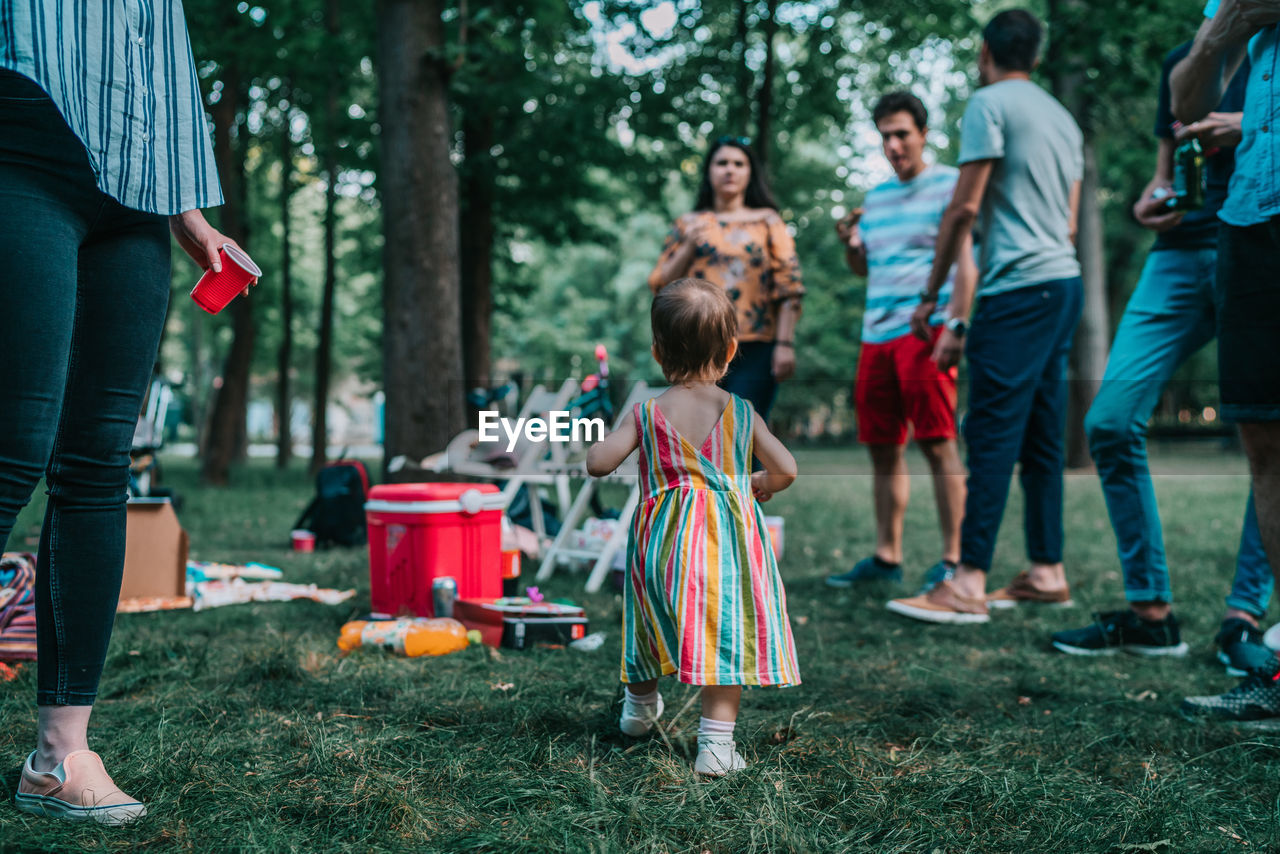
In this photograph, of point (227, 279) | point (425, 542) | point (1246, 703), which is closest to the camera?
point (227, 279)

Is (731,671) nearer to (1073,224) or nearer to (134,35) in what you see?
(134,35)

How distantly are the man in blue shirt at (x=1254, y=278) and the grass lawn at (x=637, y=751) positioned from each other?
56 centimetres

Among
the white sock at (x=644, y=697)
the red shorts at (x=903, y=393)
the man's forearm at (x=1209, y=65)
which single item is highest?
the man's forearm at (x=1209, y=65)

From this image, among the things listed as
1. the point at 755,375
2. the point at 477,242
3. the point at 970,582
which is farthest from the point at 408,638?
the point at 477,242

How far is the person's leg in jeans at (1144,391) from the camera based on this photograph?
354cm

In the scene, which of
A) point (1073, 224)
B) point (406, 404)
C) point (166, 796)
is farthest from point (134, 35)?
point (406, 404)

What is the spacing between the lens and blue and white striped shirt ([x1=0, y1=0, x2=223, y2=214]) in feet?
5.65

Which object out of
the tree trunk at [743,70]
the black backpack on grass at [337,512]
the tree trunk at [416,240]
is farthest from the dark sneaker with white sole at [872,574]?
the tree trunk at [743,70]

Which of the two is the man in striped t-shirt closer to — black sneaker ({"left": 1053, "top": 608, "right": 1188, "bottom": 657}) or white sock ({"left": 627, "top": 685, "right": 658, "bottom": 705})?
black sneaker ({"left": 1053, "top": 608, "right": 1188, "bottom": 657})

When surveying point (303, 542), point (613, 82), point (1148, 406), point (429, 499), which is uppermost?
point (613, 82)

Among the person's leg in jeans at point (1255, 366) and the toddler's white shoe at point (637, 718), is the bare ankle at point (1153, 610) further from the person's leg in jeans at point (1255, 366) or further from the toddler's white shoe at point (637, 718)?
the toddler's white shoe at point (637, 718)

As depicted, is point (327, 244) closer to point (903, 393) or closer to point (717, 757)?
point (903, 393)

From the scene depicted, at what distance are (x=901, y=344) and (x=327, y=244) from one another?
1238 cm

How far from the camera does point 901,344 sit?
4953 millimetres
